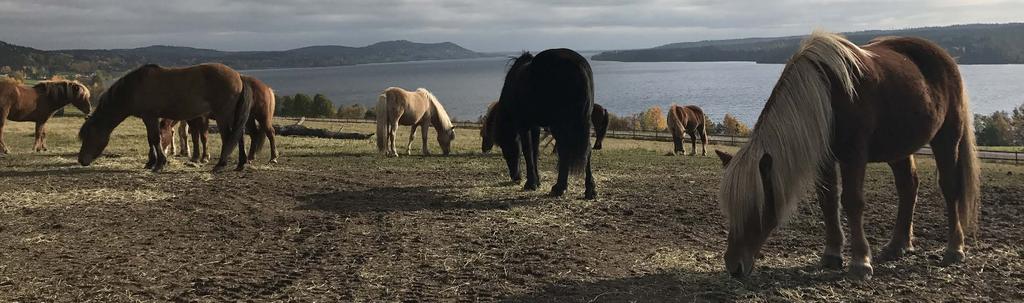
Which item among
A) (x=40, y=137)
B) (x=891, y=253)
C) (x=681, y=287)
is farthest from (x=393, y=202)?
(x=40, y=137)

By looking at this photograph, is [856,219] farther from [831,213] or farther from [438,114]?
[438,114]

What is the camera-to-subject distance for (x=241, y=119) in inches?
400

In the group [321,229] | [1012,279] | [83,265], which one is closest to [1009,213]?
[1012,279]

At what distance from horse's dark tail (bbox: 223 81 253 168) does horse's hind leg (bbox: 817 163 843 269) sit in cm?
864

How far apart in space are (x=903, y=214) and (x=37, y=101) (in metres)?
16.2

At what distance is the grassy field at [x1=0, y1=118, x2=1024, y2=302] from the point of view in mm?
4234

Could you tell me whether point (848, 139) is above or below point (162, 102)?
above

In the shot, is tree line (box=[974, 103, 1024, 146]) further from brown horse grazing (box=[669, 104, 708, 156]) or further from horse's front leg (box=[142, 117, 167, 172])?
horse's front leg (box=[142, 117, 167, 172])

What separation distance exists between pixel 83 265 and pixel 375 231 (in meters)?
2.36

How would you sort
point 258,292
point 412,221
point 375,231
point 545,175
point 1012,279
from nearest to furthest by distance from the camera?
point 258,292, point 1012,279, point 375,231, point 412,221, point 545,175

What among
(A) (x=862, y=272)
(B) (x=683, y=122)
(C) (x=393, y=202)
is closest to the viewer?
(A) (x=862, y=272)

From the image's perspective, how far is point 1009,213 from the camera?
6930 millimetres

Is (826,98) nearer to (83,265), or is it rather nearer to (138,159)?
(83,265)

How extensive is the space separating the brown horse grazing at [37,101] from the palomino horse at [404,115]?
6.99 meters
